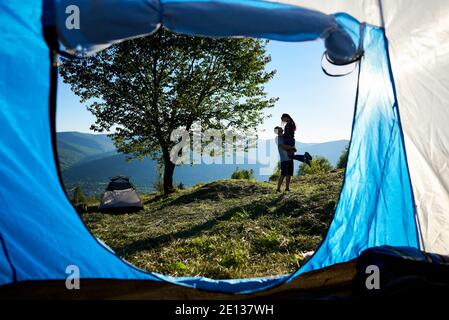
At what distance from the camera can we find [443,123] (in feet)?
9.02

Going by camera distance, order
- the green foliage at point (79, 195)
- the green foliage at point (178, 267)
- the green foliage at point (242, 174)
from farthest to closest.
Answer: the green foliage at point (242, 174)
the green foliage at point (79, 195)
the green foliage at point (178, 267)

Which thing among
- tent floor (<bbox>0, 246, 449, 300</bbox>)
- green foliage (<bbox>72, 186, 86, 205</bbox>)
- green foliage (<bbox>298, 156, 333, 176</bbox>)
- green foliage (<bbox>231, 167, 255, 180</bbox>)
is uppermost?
green foliage (<bbox>298, 156, 333, 176</bbox>)

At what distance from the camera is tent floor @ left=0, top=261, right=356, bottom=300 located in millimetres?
2348

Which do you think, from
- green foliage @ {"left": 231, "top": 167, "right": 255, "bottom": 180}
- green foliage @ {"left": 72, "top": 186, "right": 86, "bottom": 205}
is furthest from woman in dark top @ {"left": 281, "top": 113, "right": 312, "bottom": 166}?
green foliage @ {"left": 72, "top": 186, "right": 86, "bottom": 205}

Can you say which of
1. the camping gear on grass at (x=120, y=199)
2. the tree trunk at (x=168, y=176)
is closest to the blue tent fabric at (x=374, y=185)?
the camping gear on grass at (x=120, y=199)

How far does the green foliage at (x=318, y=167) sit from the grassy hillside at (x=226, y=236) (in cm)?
651

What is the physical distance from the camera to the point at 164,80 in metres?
Result: 13.8

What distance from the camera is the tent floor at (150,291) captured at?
7.70 ft

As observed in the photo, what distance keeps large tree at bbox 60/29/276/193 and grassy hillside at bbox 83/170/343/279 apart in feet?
22.7
